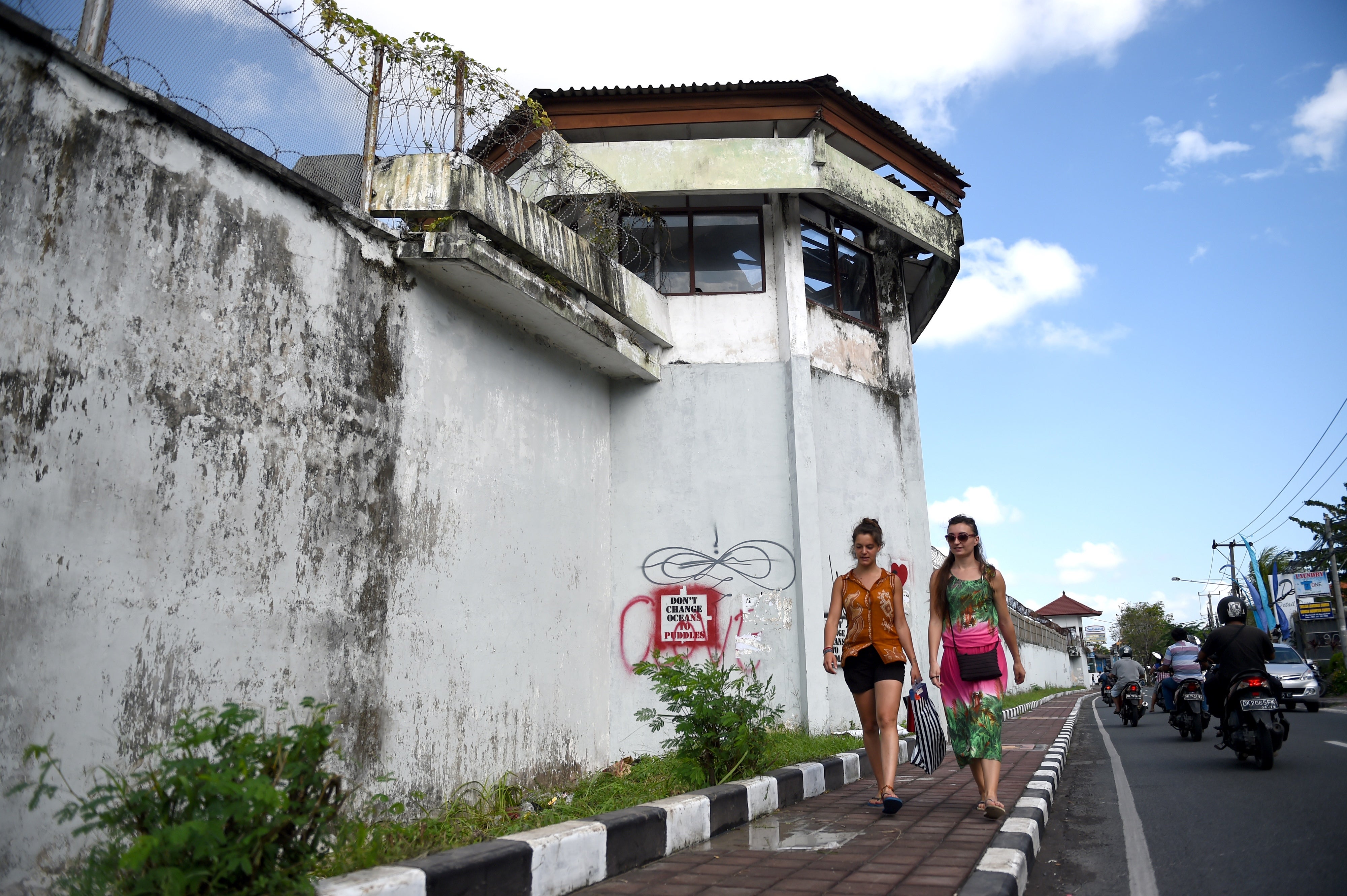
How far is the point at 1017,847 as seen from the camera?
3.97 m

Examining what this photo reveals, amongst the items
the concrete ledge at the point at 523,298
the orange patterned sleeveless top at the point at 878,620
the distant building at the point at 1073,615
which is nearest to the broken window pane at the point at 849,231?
the concrete ledge at the point at 523,298

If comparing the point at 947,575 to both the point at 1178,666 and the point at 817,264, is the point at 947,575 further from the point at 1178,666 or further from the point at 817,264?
the point at 1178,666

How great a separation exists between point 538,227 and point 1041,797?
557 cm

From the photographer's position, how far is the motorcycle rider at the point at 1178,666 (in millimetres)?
11547

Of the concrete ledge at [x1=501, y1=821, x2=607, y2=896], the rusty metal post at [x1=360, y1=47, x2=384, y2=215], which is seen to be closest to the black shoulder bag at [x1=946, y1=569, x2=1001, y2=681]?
A: the concrete ledge at [x1=501, y1=821, x2=607, y2=896]

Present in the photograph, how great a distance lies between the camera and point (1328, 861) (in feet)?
12.8

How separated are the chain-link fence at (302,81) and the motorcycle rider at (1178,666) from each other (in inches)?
402

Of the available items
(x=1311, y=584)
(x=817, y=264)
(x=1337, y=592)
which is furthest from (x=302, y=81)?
(x=1311, y=584)

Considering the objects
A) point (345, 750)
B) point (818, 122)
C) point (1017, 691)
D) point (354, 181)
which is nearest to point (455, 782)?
point (345, 750)

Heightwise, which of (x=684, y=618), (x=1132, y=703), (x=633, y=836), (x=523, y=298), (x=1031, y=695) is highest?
(x=523, y=298)

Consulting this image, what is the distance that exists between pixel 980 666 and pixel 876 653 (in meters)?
0.61

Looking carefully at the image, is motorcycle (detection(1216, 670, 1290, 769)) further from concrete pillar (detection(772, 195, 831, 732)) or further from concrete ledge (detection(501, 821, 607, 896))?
concrete ledge (detection(501, 821, 607, 896))

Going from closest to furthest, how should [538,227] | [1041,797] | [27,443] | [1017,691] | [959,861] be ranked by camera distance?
[27,443]
[959,861]
[1041,797]
[538,227]
[1017,691]

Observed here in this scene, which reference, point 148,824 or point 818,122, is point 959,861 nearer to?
point 148,824
